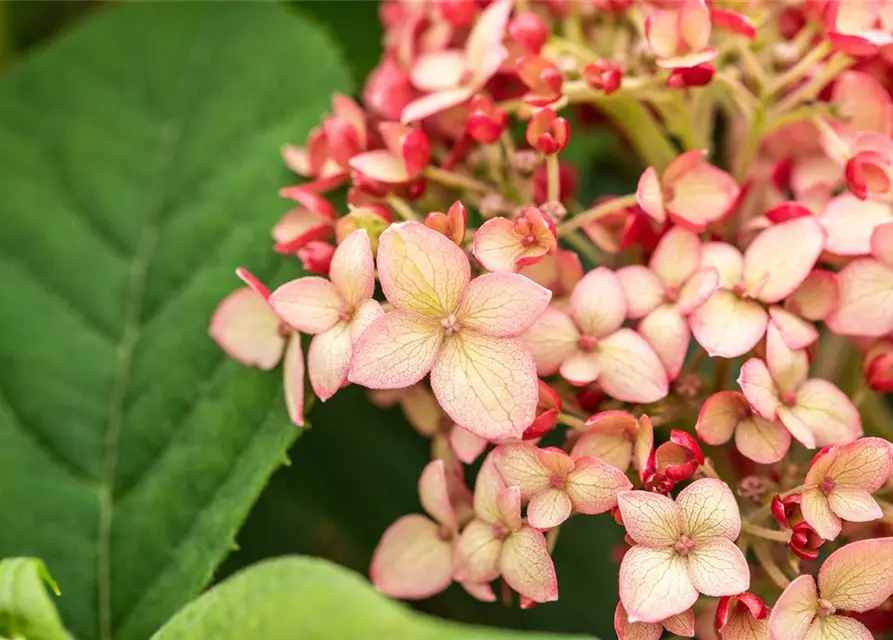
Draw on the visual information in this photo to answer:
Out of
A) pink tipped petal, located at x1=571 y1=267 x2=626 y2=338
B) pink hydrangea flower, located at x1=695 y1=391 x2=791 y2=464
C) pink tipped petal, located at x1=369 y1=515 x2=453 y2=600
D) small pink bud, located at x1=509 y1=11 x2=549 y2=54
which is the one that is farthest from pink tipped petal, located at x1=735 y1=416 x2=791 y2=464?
small pink bud, located at x1=509 y1=11 x2=549 y2=54

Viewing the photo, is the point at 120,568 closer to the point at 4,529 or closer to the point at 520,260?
the point at 4,529

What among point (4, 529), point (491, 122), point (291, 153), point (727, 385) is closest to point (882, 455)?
point (727, 385)

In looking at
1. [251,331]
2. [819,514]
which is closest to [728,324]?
[819,514]

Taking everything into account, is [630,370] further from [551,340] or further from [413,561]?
[413,561]

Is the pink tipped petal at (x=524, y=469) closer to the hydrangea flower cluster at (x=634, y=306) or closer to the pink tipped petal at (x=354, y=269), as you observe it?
the hydrangea flower cluster at (x=634, y=306)

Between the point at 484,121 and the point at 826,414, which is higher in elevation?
the point at 484,121

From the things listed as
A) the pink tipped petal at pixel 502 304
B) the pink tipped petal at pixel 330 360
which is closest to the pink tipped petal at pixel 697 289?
the pink tipped petal at pixel 502 304
